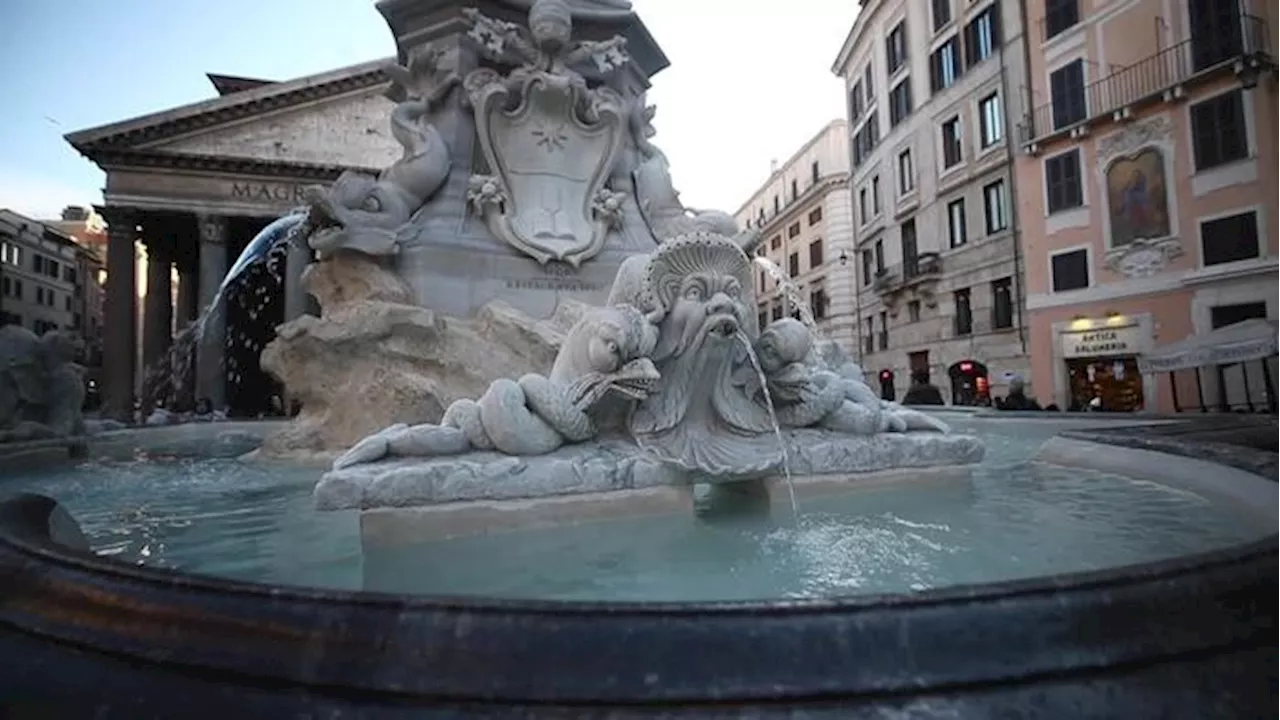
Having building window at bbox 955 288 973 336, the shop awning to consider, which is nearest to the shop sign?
building window at bbox 955 288 973 336

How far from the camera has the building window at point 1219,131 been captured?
17734 mm

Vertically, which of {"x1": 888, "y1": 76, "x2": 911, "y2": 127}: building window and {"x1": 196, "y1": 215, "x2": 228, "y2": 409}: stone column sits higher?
{"x1": 888, "y1": 76, "x2": 911, "y2": 127}: building window

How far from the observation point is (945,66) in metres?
27.8

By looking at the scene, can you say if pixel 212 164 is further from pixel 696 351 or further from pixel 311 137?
pixel 696 351

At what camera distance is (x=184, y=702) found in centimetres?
120

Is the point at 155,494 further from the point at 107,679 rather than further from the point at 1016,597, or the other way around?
the point at 1016,597

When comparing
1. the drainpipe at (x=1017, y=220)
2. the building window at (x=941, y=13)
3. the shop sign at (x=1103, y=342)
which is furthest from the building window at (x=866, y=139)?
the shop sign at (x=1103, y=342)

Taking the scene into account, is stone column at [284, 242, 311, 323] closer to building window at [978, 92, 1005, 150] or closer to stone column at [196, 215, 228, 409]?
stone column at [196, 215, 228, 409]

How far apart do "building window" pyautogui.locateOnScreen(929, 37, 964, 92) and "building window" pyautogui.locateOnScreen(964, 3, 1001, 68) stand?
55cm

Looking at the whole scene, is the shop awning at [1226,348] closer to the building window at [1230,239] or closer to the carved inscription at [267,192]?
the building window at [1230,239]

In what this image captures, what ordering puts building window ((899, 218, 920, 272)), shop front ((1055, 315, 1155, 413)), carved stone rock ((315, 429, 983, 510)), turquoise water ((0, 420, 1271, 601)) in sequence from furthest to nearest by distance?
1. building window ((899, 218, 920, 272))
2. shop front ((1055, 315, 1155, 413))
3. carved stone rock ((315, 429, 983, 510))
4. turquoise water ((0, 420, 1271, 601))

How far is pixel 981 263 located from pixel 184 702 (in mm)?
27639

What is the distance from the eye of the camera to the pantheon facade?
28.7m

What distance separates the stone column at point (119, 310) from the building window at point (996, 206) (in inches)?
1275
